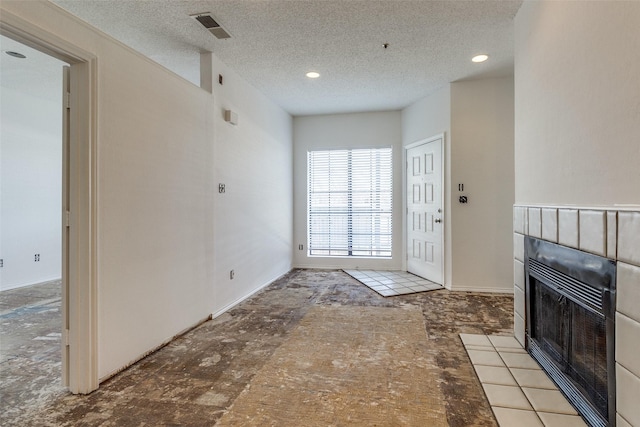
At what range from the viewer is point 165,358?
2.35 metres

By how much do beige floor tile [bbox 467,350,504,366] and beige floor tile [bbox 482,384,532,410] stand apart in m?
0.28

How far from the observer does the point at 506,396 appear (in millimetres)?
1833

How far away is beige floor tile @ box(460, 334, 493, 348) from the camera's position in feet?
8.21

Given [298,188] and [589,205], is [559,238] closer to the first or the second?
[589,205]

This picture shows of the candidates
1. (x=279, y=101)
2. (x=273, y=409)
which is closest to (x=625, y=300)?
(x=273, y=409)

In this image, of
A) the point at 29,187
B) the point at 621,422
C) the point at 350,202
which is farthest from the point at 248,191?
the point at 621,422

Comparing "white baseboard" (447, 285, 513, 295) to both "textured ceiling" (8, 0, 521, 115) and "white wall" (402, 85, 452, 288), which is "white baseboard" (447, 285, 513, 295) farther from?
"textured ceiling" (8, 0, 521, 115)

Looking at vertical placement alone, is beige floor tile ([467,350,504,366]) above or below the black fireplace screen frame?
below

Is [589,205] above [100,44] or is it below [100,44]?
below

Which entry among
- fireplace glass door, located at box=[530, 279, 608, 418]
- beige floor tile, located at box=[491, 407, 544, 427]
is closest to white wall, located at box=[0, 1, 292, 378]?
beige floor tile, located at box=[491, 407, 544, 427]

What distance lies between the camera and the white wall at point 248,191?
11.1ft

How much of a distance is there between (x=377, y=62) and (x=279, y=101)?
1.82 m

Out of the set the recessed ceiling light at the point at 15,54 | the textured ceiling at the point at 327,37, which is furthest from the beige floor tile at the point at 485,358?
the recessed ceiling light at the point at 15,54

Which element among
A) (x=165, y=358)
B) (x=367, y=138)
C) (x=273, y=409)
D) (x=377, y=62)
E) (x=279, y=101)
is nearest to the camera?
(x=273, y=409)
